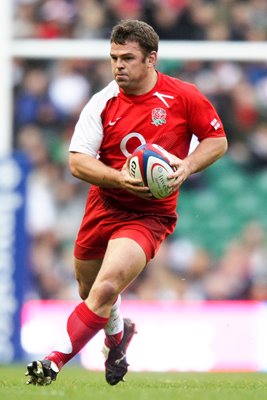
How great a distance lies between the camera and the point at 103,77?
48.4 ft

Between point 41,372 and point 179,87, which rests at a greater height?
point 179,87

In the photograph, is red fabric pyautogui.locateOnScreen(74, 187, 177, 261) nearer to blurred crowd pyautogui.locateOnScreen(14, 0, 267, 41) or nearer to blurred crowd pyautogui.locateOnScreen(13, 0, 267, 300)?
blurred crowd pyautogui.locateOnScreen(13, 0, 267, 300)

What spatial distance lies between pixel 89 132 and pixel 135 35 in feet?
2.14

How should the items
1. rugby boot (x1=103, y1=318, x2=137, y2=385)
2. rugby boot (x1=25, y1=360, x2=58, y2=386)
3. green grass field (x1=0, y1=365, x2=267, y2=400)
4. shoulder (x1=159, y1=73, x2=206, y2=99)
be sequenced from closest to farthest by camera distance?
green grass field (x1=0, y1=365, x2=267, y2=400) < rugby boot (x1=25, y1=360, x2=58, y2=386) < shoulder (x1=159, y1=73, x2=206, y2=99) < rugby boot (x1=103, y1=318, x2=137, y2=385)

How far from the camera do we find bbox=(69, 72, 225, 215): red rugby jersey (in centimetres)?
766

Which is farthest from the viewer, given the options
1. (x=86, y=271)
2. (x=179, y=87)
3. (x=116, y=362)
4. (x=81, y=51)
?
(x=81, y=51)

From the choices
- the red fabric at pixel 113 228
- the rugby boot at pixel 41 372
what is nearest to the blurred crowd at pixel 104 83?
the red fabric at pixel 113 228

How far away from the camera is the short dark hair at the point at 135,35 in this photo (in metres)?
7.55

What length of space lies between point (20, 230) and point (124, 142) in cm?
482

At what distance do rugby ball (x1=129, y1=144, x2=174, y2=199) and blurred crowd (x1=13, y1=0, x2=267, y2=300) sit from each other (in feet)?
22.4

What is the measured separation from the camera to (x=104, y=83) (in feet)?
48.5

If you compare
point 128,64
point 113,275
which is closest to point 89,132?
point 128,64

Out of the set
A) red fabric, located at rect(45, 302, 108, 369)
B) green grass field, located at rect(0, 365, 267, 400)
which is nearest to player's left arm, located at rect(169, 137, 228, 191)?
red fabric, located at rect(45, 302, 108, 369)

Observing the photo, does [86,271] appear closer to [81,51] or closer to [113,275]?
[113,275]
